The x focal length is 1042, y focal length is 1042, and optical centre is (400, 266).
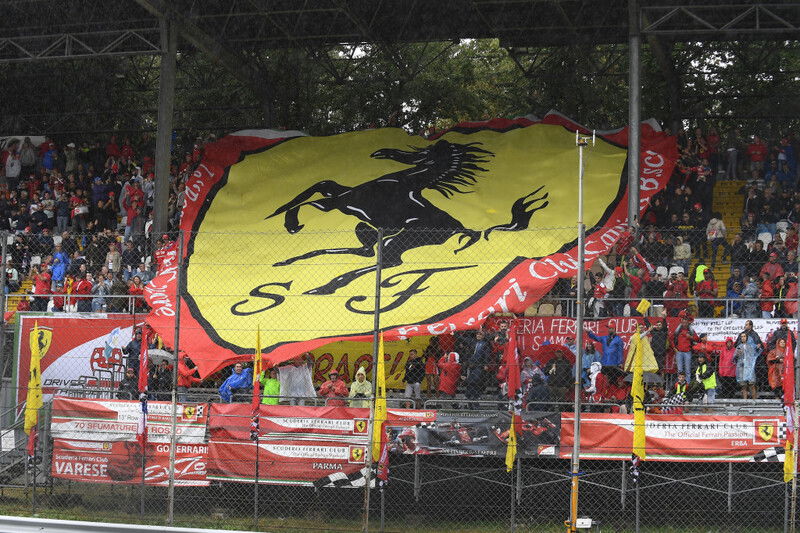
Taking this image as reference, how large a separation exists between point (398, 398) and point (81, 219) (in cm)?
1402

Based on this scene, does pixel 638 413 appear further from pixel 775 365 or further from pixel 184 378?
pixel 184 378

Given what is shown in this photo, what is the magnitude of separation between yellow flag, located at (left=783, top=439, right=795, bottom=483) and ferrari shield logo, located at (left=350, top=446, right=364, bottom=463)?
5.07 metres

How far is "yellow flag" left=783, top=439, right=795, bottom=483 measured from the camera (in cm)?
1195

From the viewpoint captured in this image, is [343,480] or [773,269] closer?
[343,480]

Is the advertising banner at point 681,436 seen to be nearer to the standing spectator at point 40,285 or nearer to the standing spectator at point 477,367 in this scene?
the standing spectator at point 477,367

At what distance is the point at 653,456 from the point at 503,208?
7.15 m

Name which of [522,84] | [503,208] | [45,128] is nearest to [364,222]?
[503,208]

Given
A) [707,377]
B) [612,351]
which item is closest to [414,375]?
[612,351]

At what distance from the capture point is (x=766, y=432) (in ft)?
41.6

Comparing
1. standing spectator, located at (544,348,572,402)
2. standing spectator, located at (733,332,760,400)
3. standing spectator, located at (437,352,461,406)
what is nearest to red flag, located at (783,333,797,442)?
standing spectator, located at (733,332,760,400)

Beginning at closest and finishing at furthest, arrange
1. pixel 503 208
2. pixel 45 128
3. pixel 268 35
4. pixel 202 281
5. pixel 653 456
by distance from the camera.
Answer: pixel 653 456 < pixel 202 281 < pixel 503 208 < pixel 268 35 < pixel 45 128

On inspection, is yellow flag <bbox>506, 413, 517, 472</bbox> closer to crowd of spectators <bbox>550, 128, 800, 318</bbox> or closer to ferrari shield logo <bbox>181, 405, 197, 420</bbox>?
crowd of spectators <bbox>550, 128, 800, 318</bbox>

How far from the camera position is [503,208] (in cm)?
1914

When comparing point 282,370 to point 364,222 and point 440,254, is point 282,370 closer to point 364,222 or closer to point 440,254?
point 440,254
